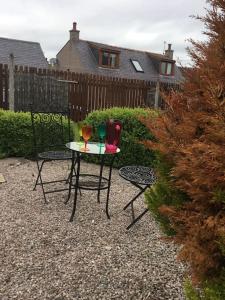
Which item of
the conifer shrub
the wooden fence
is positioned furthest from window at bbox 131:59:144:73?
the conifer shrub

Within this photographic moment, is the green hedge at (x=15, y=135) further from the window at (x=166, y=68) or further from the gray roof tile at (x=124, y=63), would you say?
the window at (x=166, y=68)

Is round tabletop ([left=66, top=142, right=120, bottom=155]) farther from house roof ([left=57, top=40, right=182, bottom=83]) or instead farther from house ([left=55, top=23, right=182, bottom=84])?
house ([left=55, top=23, right=182, bottom=84])

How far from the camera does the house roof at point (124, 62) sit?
2478 centimetres

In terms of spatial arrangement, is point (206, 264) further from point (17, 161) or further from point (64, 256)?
point (17, 161)

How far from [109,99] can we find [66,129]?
13.4ft

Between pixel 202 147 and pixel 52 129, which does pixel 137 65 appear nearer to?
pixel 52 129

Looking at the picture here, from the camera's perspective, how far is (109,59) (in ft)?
82.0

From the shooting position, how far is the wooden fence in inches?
331

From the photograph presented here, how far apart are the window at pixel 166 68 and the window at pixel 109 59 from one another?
4995 millimetres

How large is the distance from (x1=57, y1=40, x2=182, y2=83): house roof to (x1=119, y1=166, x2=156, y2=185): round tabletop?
20.5 metres

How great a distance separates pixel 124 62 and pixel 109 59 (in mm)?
1627

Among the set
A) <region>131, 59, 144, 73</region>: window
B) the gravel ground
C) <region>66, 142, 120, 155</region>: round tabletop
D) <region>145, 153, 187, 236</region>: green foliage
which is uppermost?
<region>131, 59, 144, 73</region>: window

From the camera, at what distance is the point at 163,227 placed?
1.99 metres

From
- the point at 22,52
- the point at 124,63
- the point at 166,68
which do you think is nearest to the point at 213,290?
the point at 22,52
